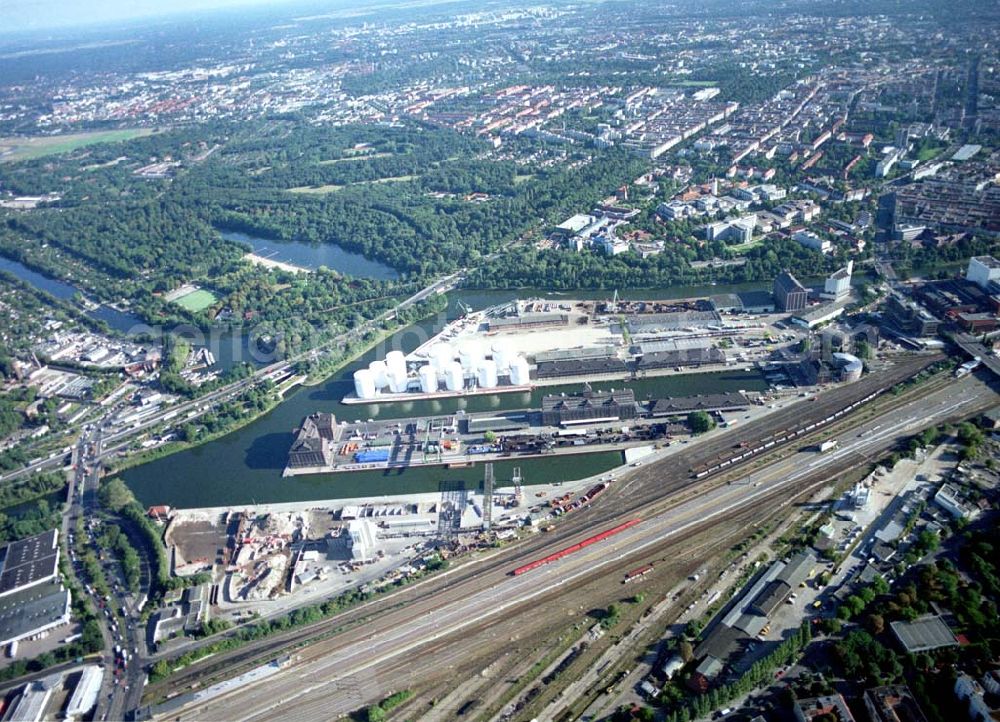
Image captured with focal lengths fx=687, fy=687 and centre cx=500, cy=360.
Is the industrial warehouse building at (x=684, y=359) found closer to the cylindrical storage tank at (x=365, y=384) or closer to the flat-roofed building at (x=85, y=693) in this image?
the cylindrical storage tank at (x=365, y=384)

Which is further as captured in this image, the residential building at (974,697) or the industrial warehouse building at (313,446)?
the industrial warehouse building at (313,446)

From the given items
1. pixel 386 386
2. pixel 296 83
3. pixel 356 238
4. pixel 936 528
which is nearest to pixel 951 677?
pixel 936 528

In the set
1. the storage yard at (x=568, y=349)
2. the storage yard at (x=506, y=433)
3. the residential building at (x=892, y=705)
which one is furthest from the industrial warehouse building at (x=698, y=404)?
the residential building at (x=892, y=705)

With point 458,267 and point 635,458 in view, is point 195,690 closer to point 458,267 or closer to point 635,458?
point 635,458

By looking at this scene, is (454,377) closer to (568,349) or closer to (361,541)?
(568,349)

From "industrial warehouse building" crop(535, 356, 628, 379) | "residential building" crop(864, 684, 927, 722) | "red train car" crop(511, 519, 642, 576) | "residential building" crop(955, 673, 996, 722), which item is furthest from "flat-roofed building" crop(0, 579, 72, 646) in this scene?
"residential building" crop(955, 673, 996, 722)

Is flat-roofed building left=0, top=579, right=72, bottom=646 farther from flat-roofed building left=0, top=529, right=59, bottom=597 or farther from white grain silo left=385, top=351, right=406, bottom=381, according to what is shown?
white grain silo left=385, top=351, right=406, bottom=381
